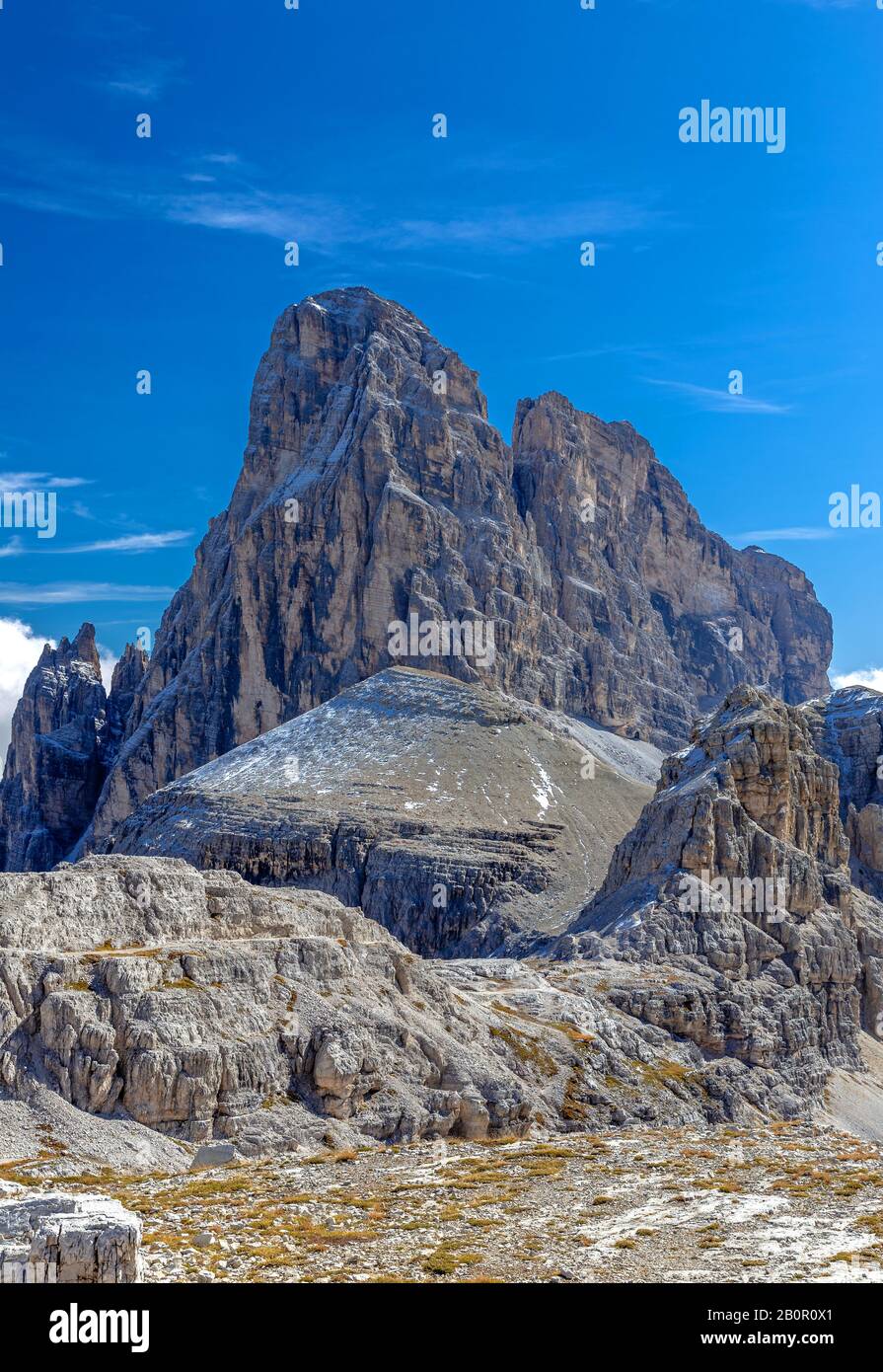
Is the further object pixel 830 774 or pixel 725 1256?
pixel 830 774

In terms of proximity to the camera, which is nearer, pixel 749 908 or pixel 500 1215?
pixel 500 1215

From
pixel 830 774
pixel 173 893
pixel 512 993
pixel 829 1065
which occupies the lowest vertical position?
pixel 829 1065

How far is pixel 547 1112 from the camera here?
7612 cm

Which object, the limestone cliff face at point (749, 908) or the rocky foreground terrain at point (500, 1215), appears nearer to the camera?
the rocky foreground terrain at point (500, 1215)

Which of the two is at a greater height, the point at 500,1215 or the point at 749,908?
the point at 749,908

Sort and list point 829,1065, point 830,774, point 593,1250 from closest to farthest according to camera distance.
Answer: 1. point 593,1250
2. point 829,1065
3. point 830,774

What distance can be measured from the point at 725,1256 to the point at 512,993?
198ft

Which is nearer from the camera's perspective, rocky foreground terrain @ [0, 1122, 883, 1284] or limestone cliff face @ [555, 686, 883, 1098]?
rocky foreground terrain @ [0, 1122, 883, 1284]
